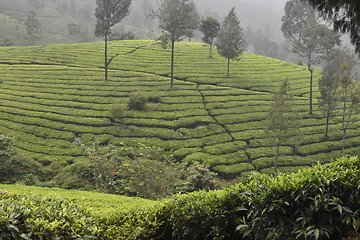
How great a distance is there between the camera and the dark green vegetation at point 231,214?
4938mm

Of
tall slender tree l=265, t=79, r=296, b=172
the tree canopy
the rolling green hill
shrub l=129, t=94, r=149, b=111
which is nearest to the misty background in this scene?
the rolling green hill

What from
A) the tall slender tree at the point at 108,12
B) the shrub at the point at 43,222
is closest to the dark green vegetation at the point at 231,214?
the shrub at the point at 43,222

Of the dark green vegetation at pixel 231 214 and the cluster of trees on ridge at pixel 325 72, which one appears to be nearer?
the dark green vegetation at pixel 231 214

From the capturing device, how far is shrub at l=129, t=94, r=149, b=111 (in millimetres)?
35719

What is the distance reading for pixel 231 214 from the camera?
6.18 meters

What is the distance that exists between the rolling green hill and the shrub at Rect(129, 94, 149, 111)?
1091 millimetres

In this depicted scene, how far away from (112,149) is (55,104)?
14082 millimetres

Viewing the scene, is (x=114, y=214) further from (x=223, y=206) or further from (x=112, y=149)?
(x=112, y=149)

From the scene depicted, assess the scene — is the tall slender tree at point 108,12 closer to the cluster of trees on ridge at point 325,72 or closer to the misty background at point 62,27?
the cluster of trees on ridge at point 325,72

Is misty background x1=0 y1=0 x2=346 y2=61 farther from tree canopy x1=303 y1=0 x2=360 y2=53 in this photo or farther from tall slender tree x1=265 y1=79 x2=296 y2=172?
tree canopy x1=303 y1=0 x2=360 y2=53

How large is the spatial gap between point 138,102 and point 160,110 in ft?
10.1

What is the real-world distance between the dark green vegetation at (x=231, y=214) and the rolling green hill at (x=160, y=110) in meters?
19.6

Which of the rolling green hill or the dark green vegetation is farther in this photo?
the rolling green hill

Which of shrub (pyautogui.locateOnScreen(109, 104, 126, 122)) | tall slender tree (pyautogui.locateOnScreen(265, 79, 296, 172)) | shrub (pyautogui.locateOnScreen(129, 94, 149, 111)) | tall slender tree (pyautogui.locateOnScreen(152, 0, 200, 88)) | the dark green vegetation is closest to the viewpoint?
the dark green vegetation
